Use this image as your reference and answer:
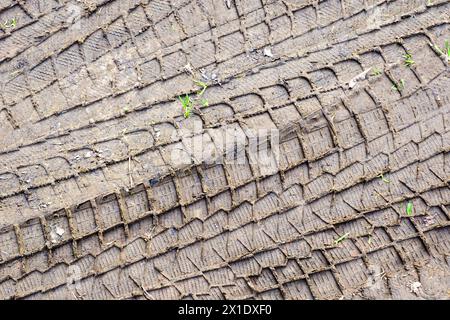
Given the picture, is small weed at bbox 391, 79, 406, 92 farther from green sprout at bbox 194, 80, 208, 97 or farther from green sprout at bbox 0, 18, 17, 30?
green sprout at bbox 0, 18, 17, 30

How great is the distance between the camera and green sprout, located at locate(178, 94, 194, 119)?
5111mm

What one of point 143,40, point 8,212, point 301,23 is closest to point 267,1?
point 301,23

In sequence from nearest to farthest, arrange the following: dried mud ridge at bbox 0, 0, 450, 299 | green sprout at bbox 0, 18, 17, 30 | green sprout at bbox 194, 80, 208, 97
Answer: dried mud ridge at bbox 0, 0, 450, 299, green sprout at bbox 194, 80, 208, 97, green sprout at bbox 0, 18, 17, 30

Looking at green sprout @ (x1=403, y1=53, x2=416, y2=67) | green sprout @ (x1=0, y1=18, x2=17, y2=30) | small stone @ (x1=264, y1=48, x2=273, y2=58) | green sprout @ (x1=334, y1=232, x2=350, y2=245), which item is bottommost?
green sprout @ (x1=334, y1=232, x2=350, y2=245)

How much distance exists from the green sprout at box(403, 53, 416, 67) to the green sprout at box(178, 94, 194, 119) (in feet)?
6.45

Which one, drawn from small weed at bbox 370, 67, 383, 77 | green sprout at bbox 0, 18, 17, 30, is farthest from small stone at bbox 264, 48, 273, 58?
green sprout at bbox 0, 18, 17, 30

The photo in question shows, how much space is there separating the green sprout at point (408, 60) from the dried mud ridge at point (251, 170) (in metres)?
0.04

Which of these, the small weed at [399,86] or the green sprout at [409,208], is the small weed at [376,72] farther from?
the green sprout at [409,208]

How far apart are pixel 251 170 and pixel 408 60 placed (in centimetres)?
173

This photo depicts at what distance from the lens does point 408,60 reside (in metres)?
5.07

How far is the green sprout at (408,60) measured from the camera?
200 inches

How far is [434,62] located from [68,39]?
3.40 meters

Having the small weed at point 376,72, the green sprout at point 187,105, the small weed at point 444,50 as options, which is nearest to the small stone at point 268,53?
the green sprout at point 187,105

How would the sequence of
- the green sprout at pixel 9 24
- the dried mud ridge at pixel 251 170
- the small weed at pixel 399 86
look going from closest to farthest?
the dried mud ridge at pixel 251 170
the small weed at pixel 399 86
the green sprout at pixel 9 24
